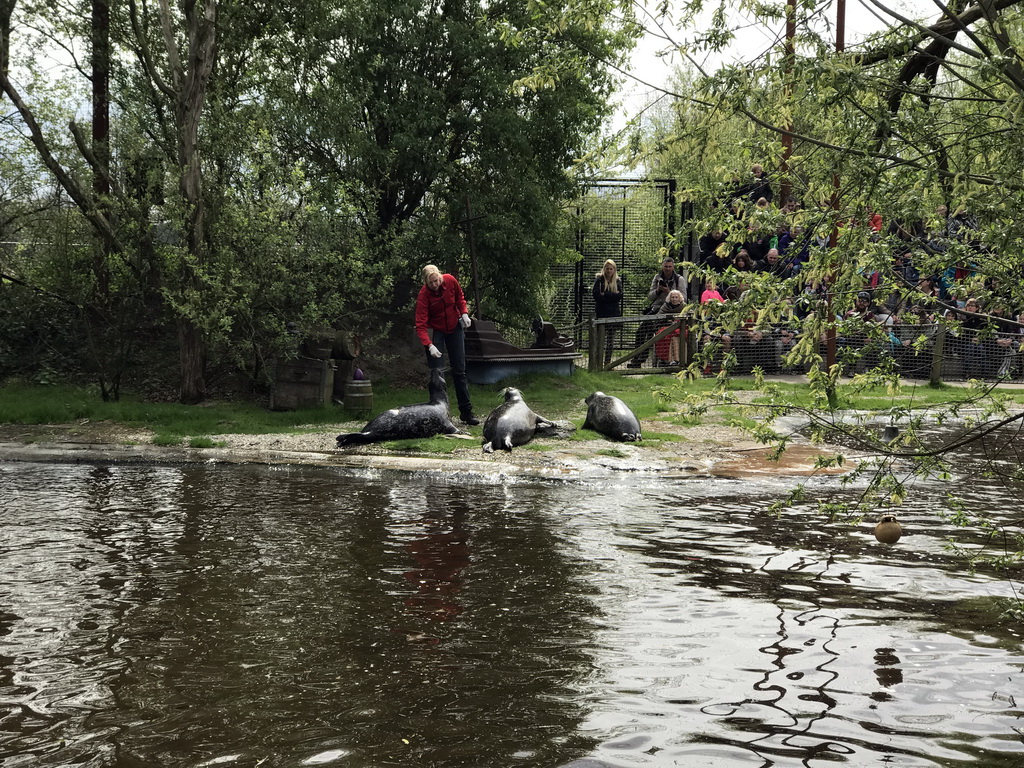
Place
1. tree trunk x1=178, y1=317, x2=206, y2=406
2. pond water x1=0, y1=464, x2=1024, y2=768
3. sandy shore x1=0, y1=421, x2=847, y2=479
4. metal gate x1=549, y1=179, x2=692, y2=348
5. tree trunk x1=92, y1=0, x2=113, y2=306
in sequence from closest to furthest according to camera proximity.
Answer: pond water x1=0, y1=464, x2=1024, y2=768 < sandy shore x1=0, y1=421, x2=847, y2=479 < tree trunk x1=178, y1=317, x2=206, y2=406 < tree trunk x1=92, y1=0, x2=113, y2=306 < metal gate x1=549, y1=179, x2=692, y2=348

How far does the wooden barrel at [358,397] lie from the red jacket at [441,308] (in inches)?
54.9

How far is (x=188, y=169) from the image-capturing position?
1434 centimetres

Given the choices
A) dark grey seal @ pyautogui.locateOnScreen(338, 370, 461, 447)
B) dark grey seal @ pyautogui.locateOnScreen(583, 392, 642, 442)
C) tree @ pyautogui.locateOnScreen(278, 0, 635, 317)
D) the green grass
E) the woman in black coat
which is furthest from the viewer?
the woman in black coat

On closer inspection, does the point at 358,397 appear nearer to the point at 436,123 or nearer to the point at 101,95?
the point at 436,123

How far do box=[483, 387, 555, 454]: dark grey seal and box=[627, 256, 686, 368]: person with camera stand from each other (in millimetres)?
7813

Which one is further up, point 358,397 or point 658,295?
point 658,295

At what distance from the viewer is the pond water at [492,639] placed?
14.3ft

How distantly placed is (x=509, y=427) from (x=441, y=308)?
2.28m

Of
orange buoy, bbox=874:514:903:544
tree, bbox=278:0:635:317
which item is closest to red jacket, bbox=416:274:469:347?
tree, bbox=278:0:635:317

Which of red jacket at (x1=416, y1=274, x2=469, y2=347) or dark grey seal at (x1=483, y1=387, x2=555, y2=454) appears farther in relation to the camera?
red jacket at (x1=416, y1=274, x2=469, y2=347)

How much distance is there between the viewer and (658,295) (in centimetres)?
2095

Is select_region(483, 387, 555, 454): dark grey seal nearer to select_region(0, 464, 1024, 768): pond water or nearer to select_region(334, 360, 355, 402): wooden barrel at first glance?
select_region(0, 464, 1024, 768): pond water

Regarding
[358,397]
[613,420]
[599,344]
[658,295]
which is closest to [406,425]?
[358,397]

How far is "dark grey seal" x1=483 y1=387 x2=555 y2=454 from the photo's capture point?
11734mm
